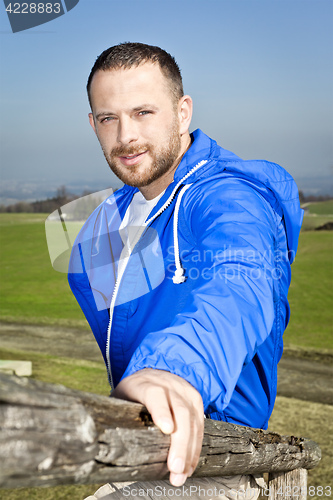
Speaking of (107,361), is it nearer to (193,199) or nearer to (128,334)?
(128,334)

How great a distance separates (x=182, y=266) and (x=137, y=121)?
503 millimetres

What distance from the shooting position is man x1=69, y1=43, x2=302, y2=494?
2.54 ft

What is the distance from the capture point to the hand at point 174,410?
660 mm

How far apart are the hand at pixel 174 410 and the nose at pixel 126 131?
3.17 ft

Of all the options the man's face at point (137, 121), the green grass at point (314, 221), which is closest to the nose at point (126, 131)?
the man's face at point (137, 121)

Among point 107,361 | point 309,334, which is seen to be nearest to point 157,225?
point 107,361

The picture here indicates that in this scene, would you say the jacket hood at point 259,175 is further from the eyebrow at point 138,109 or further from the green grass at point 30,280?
the green grass at point 30,280

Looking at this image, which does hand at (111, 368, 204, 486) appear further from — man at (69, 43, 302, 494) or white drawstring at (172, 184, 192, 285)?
white drawstring at (172, 184, 192, 285)

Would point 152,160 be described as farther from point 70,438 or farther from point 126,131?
point 70,438

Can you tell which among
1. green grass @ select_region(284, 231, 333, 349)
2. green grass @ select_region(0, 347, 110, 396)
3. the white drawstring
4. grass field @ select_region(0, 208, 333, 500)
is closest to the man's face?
the white drawstring
